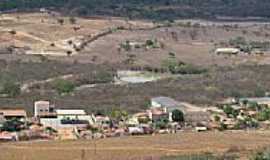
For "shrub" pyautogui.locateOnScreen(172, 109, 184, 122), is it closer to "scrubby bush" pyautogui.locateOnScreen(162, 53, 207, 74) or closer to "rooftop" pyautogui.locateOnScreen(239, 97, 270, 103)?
"rooftop" pyautogui.locateOnScreen(239, 97, 270, 103)

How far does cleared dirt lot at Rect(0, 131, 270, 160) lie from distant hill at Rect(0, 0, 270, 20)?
46980 millimetres

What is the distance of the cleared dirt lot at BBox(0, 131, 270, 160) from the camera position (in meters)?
27.8

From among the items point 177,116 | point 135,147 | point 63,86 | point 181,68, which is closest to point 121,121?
point 177,116

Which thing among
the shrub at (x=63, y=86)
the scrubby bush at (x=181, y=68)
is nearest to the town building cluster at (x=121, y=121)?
the shrub at (x=63, y=86)

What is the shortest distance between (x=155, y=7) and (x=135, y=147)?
185 feet

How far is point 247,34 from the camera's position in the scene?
6944cm

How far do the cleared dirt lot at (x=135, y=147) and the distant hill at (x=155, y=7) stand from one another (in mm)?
46980

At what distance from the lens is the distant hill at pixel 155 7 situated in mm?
79500

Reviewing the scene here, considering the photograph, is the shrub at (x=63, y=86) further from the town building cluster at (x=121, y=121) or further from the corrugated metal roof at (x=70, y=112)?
the corrugated metal roof at (x=70, y=112)

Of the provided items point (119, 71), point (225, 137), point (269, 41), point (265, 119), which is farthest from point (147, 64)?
point (225, 137)

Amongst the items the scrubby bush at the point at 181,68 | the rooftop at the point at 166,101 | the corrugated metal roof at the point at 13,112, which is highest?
the corrugated metal roof at the point at 13,112

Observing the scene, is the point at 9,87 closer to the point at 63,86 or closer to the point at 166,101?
the point at 63,86

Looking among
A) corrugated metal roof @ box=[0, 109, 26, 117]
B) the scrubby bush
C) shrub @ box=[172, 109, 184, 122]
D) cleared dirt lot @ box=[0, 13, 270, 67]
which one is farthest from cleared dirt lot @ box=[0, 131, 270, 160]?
cleared dirt lot @ box=[0, 13, 270, 67]

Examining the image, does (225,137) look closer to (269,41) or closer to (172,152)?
(172,152)
